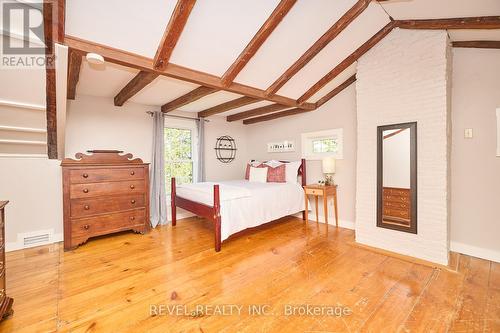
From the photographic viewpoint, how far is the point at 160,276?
2.19 m

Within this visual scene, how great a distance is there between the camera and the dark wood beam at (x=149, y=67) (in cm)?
182

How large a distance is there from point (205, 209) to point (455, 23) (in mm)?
3458

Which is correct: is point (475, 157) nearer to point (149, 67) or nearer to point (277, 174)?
point (277, 174)

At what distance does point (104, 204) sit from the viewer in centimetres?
311

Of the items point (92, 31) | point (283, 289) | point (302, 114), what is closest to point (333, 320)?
point (283, 289)

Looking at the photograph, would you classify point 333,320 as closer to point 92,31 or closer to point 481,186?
point 481,186

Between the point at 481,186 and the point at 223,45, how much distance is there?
126 inches

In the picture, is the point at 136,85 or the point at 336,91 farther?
the point at 336,91

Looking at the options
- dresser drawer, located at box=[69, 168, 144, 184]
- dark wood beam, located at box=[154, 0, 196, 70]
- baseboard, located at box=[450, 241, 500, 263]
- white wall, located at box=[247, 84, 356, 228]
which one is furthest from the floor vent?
baseboard, located at box=[450, 241, 500, 263]

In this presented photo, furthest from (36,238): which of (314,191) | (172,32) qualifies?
(314,191)

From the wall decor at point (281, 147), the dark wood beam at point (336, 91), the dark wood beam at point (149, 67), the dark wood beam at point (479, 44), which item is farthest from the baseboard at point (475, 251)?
the dark wood beam at point (149, 67)

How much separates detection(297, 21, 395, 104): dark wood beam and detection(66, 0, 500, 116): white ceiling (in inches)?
3.2

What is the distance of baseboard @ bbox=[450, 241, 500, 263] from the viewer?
238cm

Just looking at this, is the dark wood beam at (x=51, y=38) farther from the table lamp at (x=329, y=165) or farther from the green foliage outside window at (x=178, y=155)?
the table lamp at (x=329, y=165)
